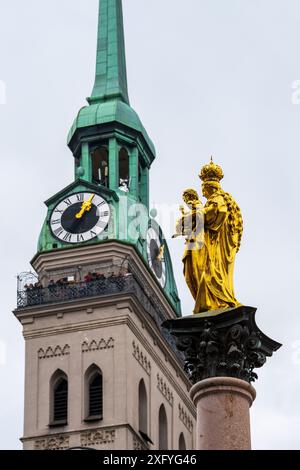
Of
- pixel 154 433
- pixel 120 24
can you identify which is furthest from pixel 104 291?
pixel 120 24

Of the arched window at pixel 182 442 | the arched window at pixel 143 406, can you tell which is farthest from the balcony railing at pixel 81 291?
the arched window at pixel 182 442

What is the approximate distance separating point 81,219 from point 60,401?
329 inches

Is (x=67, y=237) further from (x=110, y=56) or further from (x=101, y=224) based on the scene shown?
(x=110, y=56)

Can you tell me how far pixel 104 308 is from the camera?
73188 mm

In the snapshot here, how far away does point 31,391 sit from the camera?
2837 inches

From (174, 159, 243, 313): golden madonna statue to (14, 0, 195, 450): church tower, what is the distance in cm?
3999

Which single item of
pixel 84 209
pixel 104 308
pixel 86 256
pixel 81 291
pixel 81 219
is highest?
pixel 84 209

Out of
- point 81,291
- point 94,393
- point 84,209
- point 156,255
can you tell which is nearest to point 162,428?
point 94,393

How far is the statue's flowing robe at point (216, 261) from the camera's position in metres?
28.1

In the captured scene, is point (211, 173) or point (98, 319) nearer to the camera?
point (211, 173)

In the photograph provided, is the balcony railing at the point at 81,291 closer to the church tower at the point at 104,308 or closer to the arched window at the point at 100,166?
the church tower at the point at 104,308

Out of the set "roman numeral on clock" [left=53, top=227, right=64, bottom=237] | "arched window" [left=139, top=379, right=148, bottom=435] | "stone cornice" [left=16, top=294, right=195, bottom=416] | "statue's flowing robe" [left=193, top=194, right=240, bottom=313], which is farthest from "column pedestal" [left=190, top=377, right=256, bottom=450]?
"roman numeral on clock" [left=53, top=227, right=64, bottom=237]

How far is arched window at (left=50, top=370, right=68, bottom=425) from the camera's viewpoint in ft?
234
